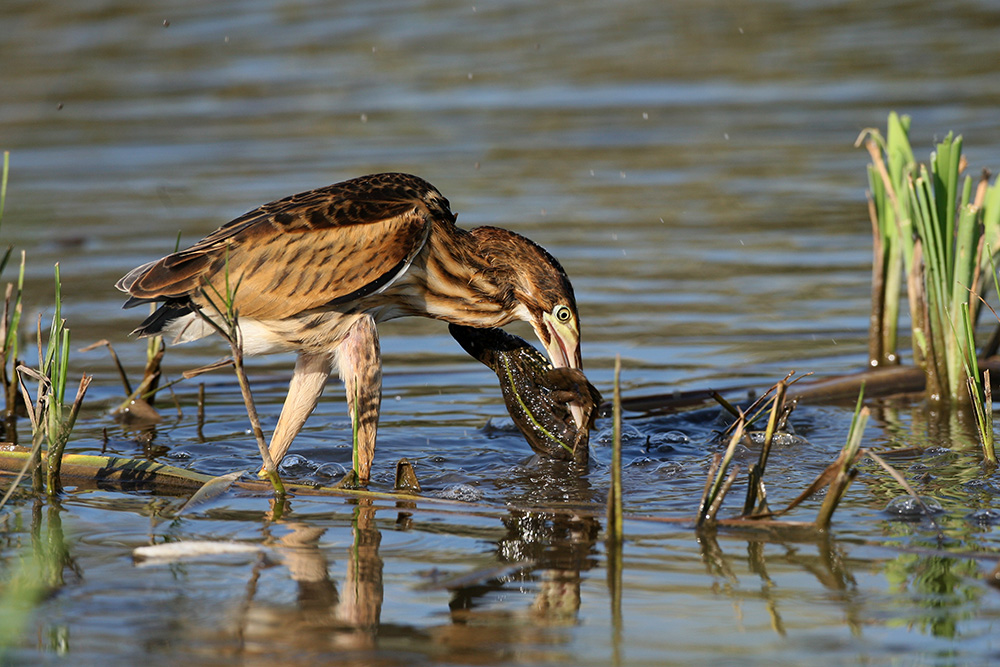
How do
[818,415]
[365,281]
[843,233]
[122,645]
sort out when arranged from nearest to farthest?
[122,645] → [365,281] → [818,415] → [843,233]

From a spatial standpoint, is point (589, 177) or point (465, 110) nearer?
point (589, 177)

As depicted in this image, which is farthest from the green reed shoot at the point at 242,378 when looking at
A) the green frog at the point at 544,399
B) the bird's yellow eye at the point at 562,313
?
the bird's yellow eye at the point at 562,313

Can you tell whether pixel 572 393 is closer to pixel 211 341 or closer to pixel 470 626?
pixel 470 626

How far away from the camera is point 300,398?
5.77 metres

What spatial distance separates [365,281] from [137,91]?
10.8 metres

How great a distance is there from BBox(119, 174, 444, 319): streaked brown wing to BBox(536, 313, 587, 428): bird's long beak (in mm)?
660

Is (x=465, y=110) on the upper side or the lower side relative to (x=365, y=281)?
upper

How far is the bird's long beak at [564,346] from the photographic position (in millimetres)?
5809

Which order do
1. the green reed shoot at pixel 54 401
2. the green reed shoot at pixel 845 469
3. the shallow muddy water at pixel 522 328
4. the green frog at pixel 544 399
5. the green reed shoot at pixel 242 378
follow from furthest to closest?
the green frog at pixel 544 399 < the green reed shoot at pixel 54 401 < the green reed shoot at pixel 242 378 < the green reed shoot at pixel 845 469 < the shallow muddy water at pixel 522 328

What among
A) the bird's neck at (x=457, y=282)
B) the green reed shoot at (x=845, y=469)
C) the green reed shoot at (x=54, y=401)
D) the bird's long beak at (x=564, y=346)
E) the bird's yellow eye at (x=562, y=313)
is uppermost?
the bird's neck at (x=457, y=282)

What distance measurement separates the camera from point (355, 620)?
3.79 metres

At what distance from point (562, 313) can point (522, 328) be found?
9.12 ft

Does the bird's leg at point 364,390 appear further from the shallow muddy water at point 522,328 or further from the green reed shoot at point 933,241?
the green reed shoot at point 933,241

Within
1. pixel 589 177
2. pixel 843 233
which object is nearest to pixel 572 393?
pixel 843 233
